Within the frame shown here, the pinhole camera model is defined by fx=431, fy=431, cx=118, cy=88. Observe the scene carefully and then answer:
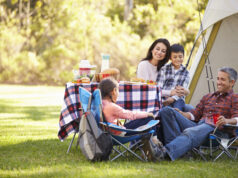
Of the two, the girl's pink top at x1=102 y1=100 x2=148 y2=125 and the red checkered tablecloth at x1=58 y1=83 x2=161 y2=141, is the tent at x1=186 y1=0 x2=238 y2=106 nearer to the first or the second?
the red checkered tablecloth at x1=58 y1=83 x2=161 y2=141

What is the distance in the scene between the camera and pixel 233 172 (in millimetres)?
3701

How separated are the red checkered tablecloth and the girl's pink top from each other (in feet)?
1.31

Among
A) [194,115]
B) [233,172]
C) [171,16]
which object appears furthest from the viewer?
[171,16]

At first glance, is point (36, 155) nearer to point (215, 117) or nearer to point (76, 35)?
point (215, 117)

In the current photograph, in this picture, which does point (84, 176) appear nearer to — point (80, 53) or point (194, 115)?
point (194, 115)

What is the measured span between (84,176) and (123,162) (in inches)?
25.9

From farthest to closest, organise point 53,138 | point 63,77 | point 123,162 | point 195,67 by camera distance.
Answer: point 63,77 → point 195,67 → point 53,138 → point 123,162

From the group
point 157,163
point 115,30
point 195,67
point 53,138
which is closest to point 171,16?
point 115,30

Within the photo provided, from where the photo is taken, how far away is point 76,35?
18.8 metres

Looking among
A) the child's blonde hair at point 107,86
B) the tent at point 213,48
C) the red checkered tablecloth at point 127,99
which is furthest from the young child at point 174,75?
the tent at point 213,48

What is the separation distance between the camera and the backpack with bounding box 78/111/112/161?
148 inches

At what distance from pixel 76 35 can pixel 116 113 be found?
598 inches

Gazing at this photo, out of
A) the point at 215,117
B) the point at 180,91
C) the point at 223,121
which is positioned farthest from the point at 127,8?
the point at 223,121

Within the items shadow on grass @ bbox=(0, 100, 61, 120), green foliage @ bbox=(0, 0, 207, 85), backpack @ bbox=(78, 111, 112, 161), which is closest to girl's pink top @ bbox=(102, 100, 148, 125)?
backpack @ bbox=(78, 111, 112, 161)
